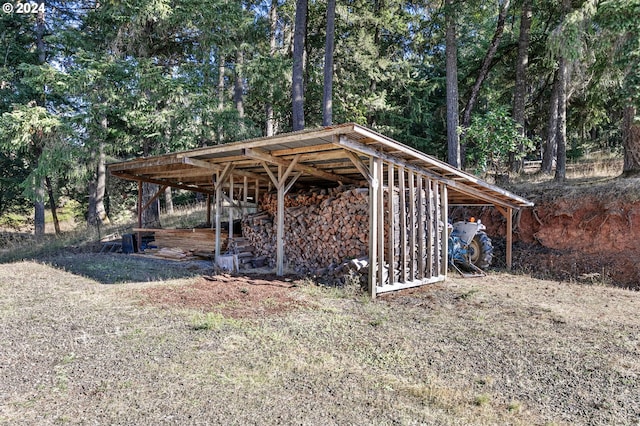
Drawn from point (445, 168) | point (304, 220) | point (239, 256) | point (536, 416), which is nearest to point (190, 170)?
point (239, 256)

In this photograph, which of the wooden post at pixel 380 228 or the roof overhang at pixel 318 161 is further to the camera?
the wooden post at pixel 380 228

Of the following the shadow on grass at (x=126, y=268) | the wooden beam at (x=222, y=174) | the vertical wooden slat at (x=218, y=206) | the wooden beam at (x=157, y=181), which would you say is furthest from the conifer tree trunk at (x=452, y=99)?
the shadow on grass at (x=126, y=268)

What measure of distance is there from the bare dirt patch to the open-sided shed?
128 cm

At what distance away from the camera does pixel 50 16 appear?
1448cm

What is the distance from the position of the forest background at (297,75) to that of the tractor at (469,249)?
3.13 metres

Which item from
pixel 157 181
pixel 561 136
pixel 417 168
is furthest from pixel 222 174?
pixel 561 136

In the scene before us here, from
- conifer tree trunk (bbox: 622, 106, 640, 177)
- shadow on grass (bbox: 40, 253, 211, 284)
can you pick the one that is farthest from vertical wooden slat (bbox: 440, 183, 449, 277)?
conifer tree trunk (bbox: 622, 106, 640, 177)

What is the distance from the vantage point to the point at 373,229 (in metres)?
5.93

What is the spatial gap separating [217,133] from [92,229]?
242 inches

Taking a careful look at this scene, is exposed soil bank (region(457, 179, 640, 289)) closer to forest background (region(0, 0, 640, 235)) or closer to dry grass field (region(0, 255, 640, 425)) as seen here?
forest background (region(0, 0, 640, 235))

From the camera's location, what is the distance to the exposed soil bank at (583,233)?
8.16m

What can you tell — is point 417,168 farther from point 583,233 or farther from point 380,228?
point 583,233

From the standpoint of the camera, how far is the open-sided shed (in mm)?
5898

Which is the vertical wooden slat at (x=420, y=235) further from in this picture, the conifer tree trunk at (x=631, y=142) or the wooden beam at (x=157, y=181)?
the wooden beam at (x=157, y=181)
